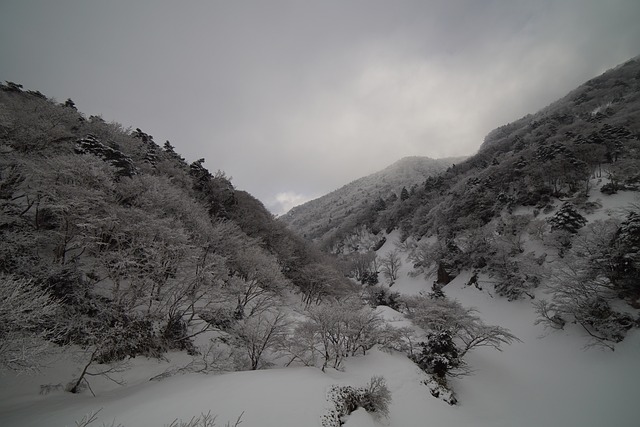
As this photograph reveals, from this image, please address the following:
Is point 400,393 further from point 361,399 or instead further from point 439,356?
point 439,356

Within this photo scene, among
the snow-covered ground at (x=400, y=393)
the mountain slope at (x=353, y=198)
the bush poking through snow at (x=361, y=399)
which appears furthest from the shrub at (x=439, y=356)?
the mountain slope at (x=353, y=198)

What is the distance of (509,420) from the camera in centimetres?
1293

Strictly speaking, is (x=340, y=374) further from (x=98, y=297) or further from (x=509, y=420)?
(x=98, y=297)

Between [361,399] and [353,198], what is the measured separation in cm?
12284

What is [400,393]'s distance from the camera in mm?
13359

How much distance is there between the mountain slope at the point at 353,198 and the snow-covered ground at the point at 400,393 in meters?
75.8

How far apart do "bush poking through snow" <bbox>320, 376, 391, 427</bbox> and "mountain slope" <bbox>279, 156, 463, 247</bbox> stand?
79.8 meters

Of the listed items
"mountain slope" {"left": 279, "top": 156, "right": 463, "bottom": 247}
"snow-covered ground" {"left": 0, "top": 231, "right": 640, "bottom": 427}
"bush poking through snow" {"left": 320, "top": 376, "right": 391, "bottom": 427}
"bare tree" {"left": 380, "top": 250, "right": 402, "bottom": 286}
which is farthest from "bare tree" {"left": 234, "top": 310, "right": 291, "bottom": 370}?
"mountain slope" {"left": 279, "top": 156, "right": 463, "bottom": 247}

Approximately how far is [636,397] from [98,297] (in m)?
28.0

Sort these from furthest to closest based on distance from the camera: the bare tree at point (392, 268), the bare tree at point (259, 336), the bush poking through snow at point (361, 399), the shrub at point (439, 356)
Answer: the bare tree at point (392, 268), the shrub at point (439, 356), the bare tree at point (259, 336), the bush poking through snow at point (361, 399)

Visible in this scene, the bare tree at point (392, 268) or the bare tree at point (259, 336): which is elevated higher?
the bare tree at point (259, 336)

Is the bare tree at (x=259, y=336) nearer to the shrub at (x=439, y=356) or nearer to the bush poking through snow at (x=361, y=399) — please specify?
the bush poking through snow at (x=361, y=399)

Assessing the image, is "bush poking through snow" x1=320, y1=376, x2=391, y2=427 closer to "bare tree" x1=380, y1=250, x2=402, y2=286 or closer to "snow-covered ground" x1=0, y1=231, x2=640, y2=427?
"snow-covered ground" x1=0, y1=231, x2=640, y2=427

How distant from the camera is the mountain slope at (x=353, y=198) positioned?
10150 centimetres
